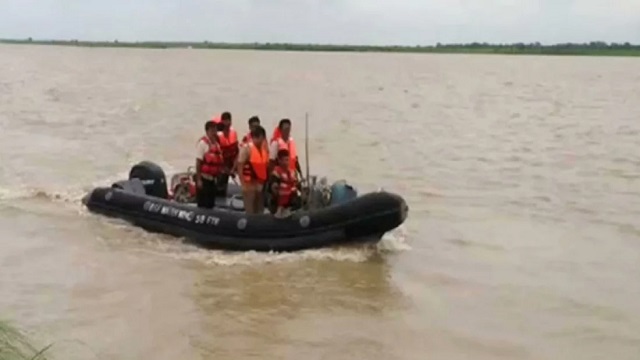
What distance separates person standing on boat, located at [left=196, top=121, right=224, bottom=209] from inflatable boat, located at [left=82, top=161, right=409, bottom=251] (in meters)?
0.17

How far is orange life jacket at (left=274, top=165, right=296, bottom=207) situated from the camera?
10.4 metres

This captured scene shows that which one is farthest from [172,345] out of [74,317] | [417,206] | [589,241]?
[417,206]

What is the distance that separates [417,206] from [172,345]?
732 cm

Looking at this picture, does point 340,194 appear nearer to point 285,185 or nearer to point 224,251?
point 285,185

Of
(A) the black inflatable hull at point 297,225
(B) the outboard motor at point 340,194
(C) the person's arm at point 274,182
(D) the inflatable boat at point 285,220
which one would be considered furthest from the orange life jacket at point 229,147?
(B) the outboard motor at point 340,194

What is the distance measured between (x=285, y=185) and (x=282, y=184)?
0.12 ft

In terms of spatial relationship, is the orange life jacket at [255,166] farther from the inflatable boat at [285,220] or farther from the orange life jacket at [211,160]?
the orange life jacket at [211,160]

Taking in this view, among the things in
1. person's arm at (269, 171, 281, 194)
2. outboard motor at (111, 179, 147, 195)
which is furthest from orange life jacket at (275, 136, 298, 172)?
outboard motor at (111, 179, 147, 195)

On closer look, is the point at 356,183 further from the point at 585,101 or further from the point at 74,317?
the point at 585,101

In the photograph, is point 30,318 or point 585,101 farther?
point 585,101

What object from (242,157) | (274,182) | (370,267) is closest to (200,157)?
(242,157)

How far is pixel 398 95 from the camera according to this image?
42.6m

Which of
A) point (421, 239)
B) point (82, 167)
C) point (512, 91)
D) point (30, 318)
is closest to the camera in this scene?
point (30, 318)

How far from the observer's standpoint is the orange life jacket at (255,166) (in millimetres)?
10508
